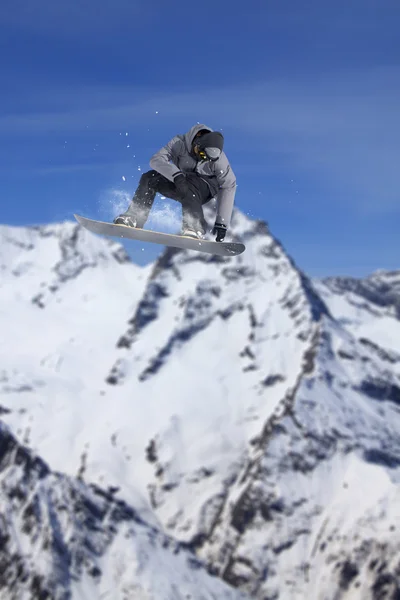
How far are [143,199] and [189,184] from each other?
1.99 meters

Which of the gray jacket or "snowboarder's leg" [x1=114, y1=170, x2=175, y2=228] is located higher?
the gray jacket

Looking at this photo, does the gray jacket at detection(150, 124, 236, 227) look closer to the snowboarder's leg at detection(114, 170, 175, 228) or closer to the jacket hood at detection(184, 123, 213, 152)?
the jacket hood at detection(184, 123, 213, 152)

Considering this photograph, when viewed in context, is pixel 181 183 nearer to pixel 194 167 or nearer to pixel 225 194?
pixel 194 167

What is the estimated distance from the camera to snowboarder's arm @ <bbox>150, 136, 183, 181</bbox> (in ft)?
103

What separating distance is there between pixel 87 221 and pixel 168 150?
449cm

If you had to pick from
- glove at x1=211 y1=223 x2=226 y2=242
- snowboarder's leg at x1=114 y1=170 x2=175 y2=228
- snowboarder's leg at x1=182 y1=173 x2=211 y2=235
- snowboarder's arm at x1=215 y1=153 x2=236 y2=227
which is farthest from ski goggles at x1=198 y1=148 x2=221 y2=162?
snowboarder's leg at x1=114 y1=170 x2=175 y2=228

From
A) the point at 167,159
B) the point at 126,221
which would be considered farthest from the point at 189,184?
the point at 126,221

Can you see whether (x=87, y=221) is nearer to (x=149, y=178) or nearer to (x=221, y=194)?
(x=149, y=178)

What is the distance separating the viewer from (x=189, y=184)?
31.8 meters

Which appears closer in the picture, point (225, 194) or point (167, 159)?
point (167, 159)

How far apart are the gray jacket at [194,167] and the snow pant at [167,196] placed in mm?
401

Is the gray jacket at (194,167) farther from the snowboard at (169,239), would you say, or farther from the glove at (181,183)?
the snowboard at (169,239)

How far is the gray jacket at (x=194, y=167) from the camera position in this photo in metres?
31.3

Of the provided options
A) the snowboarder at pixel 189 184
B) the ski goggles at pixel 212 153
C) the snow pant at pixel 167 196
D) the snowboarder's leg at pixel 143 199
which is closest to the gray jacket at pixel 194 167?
→ the snowboarder at pixel 189 184
